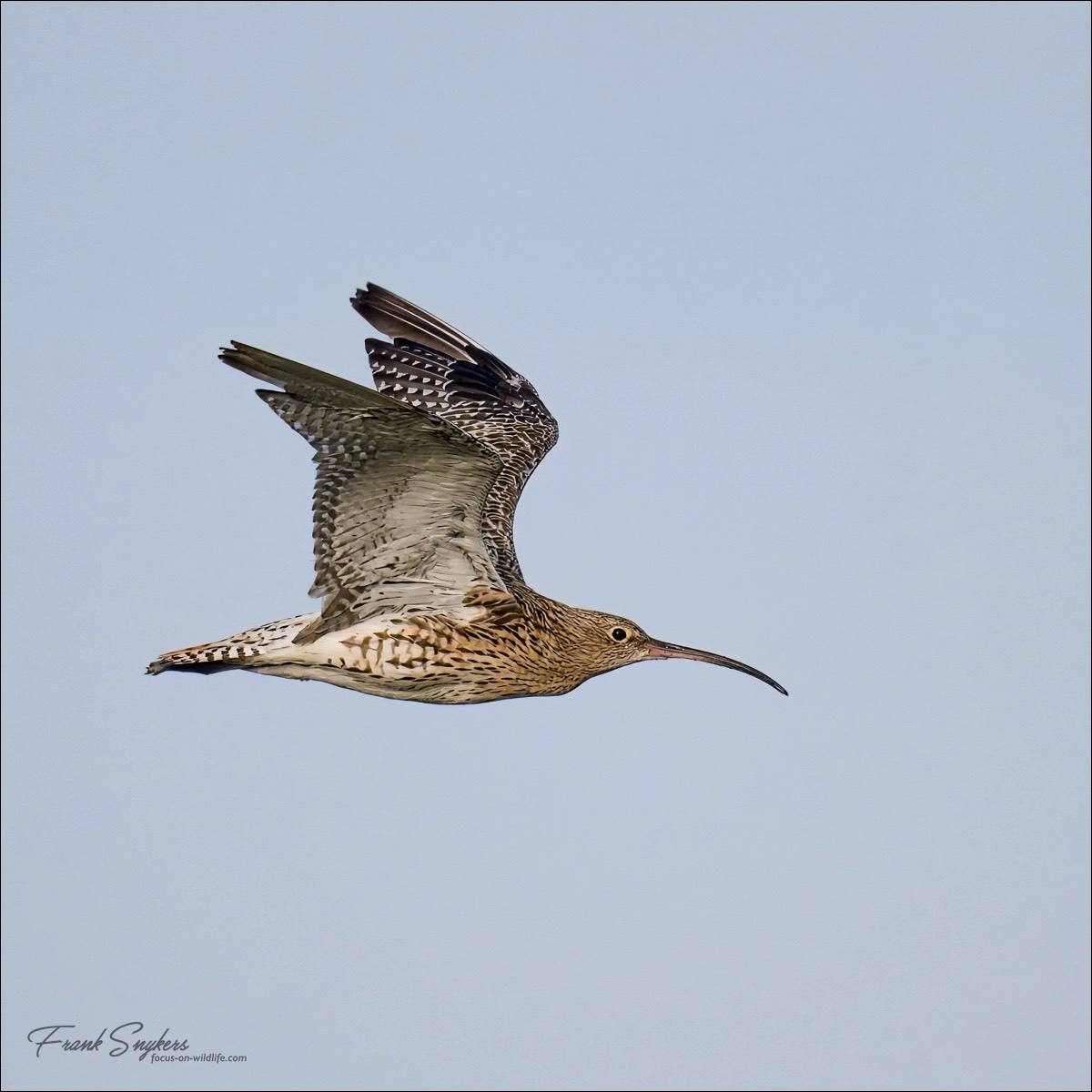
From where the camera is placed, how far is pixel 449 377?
19469 mm

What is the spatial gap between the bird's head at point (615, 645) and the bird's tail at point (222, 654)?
2.71m

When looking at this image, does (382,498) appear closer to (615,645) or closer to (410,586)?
(410,586)

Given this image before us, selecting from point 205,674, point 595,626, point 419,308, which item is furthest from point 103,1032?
point 419,308

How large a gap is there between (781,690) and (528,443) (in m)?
3.86

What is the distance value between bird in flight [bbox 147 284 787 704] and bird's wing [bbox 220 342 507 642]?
0.5 inches

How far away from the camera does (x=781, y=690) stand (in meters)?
16.6

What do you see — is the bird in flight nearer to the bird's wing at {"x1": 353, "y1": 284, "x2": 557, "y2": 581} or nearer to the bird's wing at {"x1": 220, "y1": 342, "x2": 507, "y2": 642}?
the bird's wing at {"x1": 220, "y1": 342, "x2": 507, "y2": 642}

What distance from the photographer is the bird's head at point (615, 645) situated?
1532cm

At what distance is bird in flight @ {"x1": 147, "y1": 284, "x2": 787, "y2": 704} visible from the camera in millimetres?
12500

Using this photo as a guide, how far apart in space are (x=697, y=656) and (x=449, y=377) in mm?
→ 5188

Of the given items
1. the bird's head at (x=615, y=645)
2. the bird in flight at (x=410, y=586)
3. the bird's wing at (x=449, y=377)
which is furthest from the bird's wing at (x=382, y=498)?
the bird's wing at (x=449, y=377)

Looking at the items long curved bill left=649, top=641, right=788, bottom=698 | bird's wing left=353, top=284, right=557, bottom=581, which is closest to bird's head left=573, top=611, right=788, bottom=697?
long curved bill left=649, top=641, right=788, bottom=698

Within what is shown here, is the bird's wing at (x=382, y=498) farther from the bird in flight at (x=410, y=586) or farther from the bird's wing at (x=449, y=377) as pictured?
the bird's wing at (x=449, y=377)

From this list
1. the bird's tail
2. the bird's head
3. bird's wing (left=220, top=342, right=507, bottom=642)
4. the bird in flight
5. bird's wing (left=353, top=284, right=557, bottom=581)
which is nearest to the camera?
bird's wing (left=220, top=342, right=507, bottom=642)
